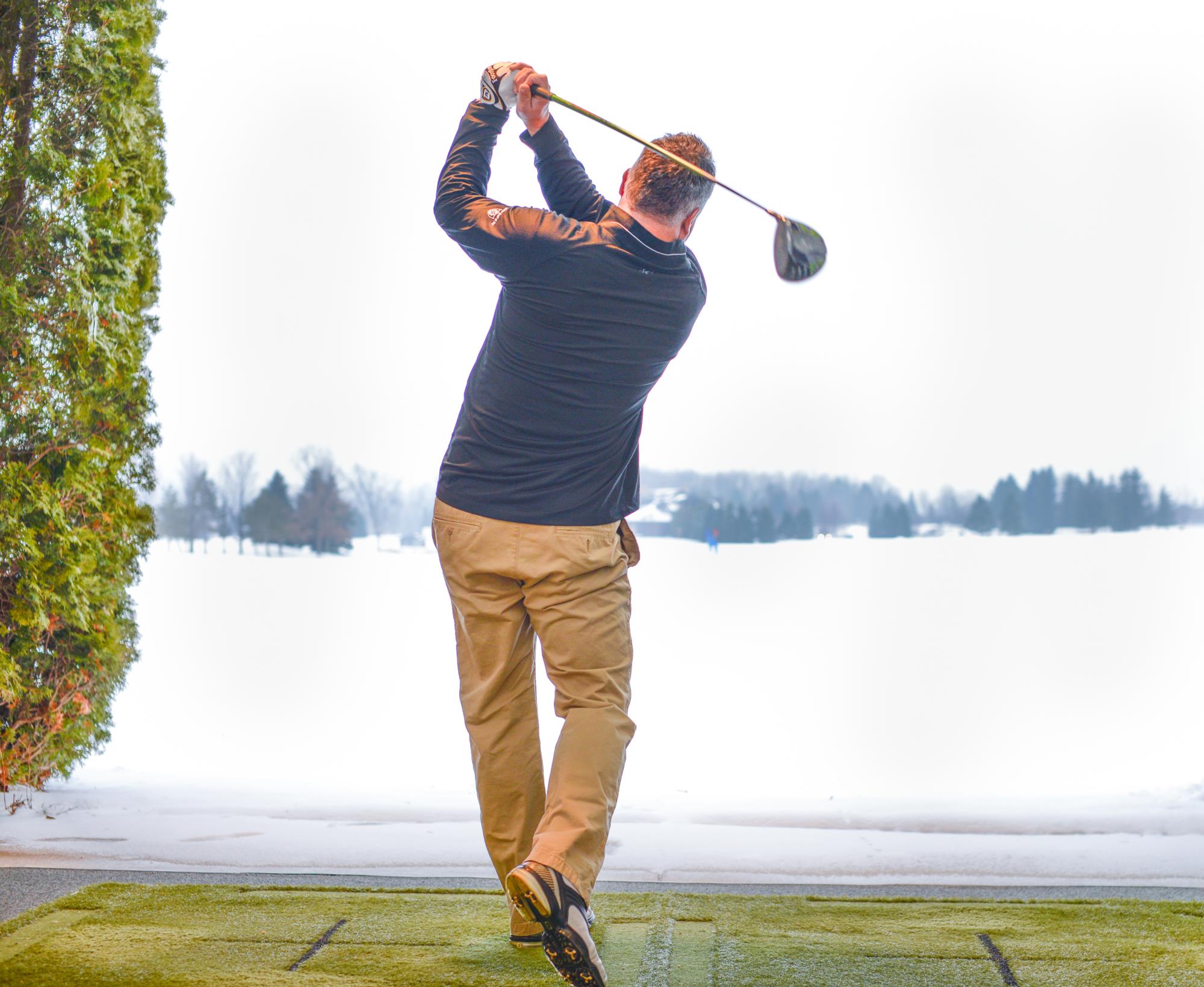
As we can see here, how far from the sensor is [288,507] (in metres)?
3.79

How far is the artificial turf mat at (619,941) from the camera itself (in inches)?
73.5

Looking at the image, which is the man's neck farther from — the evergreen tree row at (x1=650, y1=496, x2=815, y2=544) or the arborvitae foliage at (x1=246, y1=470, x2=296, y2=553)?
the arborvitae foliage at (x1=246, y1=470, x2=296, y2=553)

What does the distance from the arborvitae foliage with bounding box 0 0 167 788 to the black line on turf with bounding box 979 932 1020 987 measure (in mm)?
2213

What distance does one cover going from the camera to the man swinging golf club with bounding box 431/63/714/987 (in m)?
1.79

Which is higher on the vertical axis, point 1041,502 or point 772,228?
point 772,228

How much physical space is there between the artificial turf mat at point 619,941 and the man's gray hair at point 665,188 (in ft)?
4.05

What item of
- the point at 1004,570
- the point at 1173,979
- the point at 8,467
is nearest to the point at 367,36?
the point at 8,467

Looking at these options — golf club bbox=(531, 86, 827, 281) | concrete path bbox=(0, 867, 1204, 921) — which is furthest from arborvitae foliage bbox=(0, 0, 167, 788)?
golf club bbox=(531, 86, 827, 281)

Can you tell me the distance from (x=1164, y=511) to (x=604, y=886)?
2.34 metres

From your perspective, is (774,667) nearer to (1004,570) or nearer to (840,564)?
(840,564)

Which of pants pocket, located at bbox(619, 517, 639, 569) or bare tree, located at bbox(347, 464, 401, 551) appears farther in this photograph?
bare tree, located at bbox(347, 464, 401, 551)

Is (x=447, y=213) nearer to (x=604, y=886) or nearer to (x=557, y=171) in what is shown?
(x=557, y=171)

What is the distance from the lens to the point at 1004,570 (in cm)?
374

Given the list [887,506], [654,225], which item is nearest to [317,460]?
[887,506]
